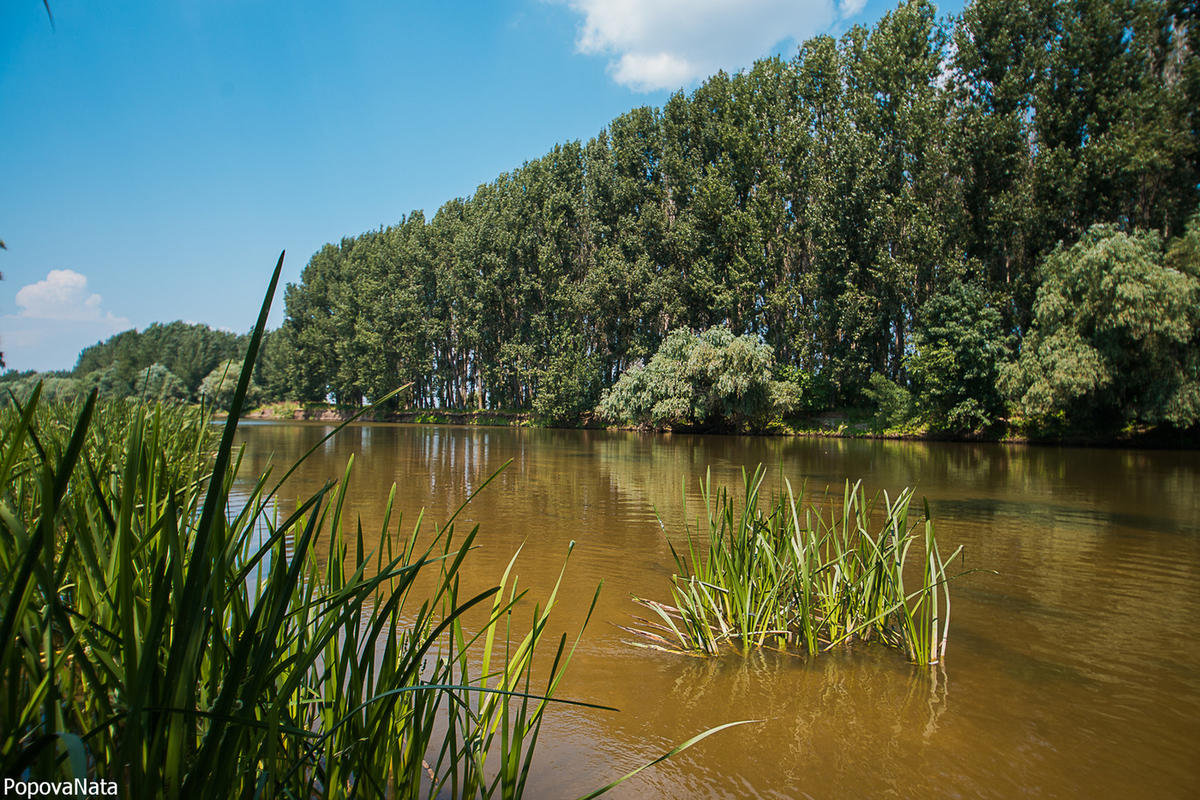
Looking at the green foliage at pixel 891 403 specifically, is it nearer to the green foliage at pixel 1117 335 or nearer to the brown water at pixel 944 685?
the green foliage at pixel 1117 335

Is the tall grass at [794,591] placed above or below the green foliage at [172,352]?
below

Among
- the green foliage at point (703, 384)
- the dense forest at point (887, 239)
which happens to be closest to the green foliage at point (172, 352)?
the dense forest at point (887, 239)

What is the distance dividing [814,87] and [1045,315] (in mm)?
20227

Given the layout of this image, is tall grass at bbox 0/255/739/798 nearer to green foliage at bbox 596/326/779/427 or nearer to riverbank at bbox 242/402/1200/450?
riverbank at bbox 242/402/1200/450

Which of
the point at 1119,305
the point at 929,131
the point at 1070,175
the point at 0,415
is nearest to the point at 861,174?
the point at 929,131

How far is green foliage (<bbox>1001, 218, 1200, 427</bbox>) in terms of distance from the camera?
19750 millimetres

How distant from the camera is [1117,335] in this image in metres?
21.0

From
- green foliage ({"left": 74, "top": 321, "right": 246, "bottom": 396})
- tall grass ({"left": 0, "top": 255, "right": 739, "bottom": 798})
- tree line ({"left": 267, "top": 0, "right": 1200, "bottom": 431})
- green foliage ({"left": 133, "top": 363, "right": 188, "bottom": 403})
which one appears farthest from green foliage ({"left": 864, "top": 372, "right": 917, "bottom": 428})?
green foliage ({"left": 74, "top": 321, "right": 246, "bottom": 396})

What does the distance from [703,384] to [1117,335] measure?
15608 mm

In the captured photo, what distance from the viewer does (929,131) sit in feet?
96.0

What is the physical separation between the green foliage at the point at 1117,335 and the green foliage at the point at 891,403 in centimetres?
563

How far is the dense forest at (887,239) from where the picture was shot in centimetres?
2231

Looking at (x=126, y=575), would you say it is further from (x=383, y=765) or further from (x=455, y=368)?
(x=455, y=368)

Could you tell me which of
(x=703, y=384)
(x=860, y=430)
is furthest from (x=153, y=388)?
(x=860, y=430)
